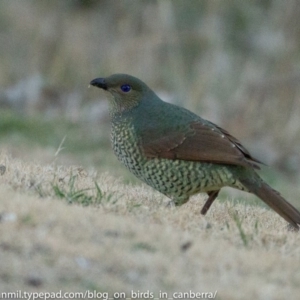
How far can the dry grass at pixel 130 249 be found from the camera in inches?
178

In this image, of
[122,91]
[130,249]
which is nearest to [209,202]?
[122,91]

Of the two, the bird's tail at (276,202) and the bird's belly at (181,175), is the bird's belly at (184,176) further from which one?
the bird's tail at (276,202)

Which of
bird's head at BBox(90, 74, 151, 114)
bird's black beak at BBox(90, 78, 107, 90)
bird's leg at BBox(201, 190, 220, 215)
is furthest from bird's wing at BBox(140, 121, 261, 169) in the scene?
bird's black beak at BBox(90, 78, 107, 90)

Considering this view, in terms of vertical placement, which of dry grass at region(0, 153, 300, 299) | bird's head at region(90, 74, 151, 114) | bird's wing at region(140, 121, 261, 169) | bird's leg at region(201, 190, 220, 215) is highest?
bird's head at region(90, 74, 151, 114)

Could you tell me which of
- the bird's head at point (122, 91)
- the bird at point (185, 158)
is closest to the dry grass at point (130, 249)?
the bird at point (185, 158)

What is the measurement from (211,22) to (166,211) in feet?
32.8

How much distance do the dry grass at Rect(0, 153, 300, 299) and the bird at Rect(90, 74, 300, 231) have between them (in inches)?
22.9

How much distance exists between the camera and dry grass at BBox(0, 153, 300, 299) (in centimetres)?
452

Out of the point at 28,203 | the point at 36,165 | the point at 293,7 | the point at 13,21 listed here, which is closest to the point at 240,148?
the point at 36,165

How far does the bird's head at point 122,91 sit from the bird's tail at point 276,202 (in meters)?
1.19

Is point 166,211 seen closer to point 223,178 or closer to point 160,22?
point 223,178

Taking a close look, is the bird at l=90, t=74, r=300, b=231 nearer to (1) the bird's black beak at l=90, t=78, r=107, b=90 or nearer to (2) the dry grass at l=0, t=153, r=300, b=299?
(1) the bird's black beak at l=90, t=78, r=107, b=90

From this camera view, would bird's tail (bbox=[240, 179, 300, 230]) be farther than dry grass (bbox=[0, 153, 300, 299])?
Yes

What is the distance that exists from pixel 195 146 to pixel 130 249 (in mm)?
1948
